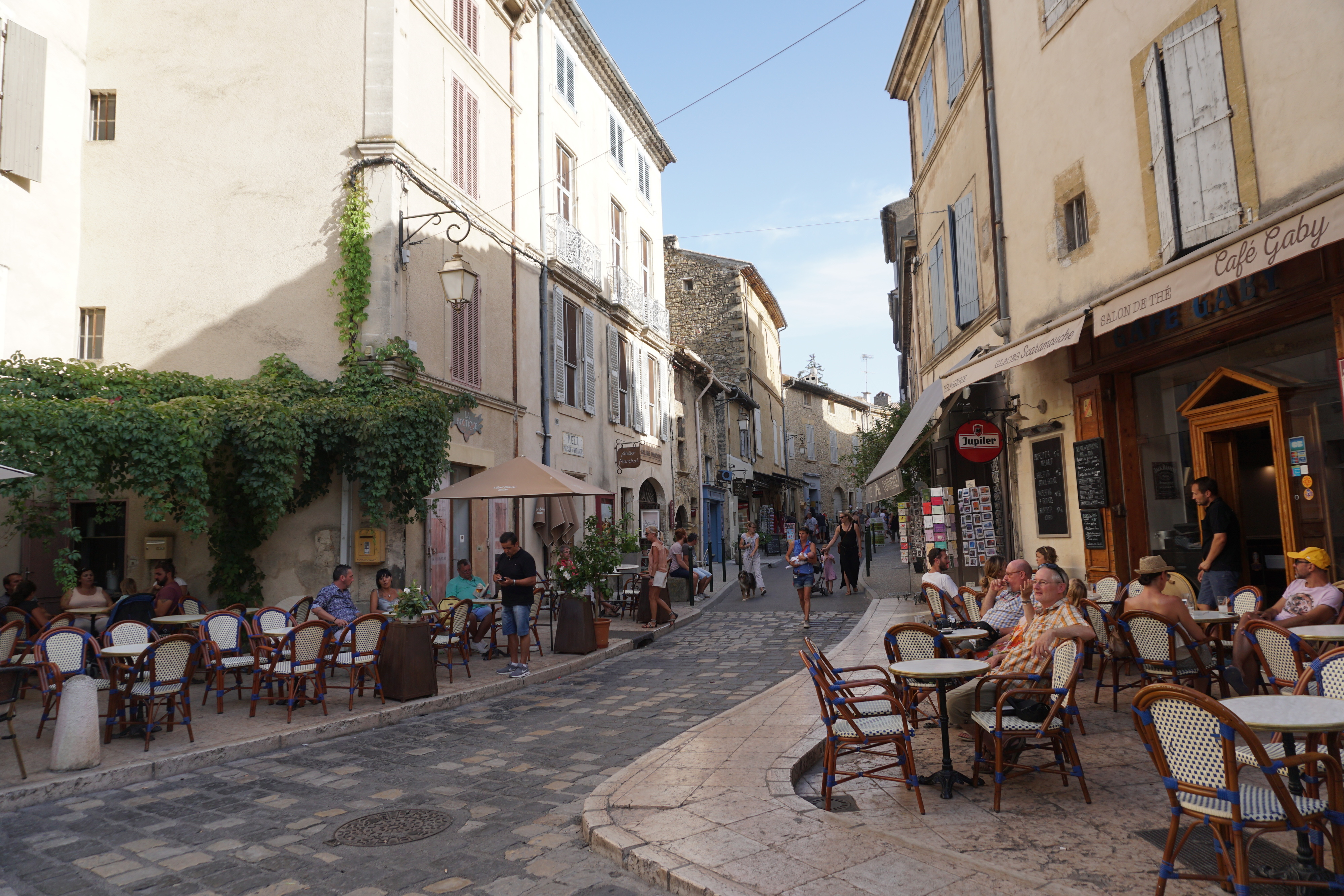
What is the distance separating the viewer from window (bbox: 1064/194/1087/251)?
30.2 feet

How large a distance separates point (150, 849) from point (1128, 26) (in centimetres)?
971

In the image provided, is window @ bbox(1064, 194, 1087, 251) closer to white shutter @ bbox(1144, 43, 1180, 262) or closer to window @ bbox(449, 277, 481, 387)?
white shutter @ bbox(1144, 43, 1180, 262)

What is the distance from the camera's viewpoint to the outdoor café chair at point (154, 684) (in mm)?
6547

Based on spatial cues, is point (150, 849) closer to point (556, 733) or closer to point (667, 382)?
point (556, 733)

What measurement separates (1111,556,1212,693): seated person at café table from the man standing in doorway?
151cm

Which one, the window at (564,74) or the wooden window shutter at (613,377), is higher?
the window at (564,74)

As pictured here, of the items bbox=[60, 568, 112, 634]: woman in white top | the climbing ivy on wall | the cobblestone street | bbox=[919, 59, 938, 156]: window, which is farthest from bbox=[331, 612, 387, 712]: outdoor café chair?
bbox=[919, 59, 938, 156]: window

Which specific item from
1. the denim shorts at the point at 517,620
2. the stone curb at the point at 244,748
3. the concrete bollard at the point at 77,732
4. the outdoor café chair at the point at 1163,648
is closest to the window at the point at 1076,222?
the outdoor café chair at the point at 1163,648

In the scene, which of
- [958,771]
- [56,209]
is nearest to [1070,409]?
[958,771]

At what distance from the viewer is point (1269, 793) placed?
3.16 metres

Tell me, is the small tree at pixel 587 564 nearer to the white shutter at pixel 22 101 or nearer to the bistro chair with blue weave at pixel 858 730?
the bistro chair with blue weave at pixel 858 730

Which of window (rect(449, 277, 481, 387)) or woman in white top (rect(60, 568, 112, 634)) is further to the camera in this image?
window (rect(449, 277, 481, 387))

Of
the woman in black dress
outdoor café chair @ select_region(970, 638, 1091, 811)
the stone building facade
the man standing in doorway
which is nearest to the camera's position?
outdoor café chair @ select_region(970, 638, 1091, 811)

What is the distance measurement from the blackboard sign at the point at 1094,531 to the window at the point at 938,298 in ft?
16.6
